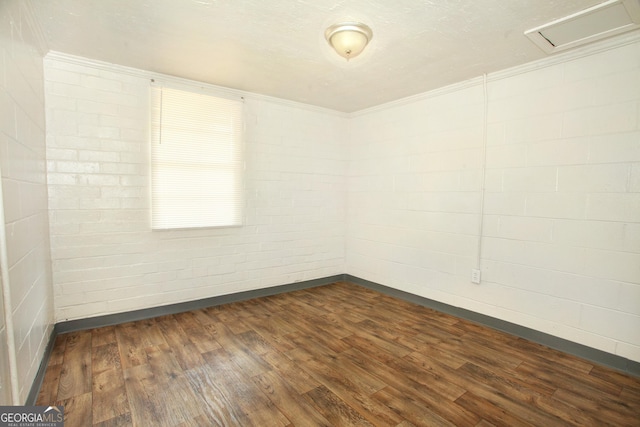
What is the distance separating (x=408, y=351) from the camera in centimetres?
252

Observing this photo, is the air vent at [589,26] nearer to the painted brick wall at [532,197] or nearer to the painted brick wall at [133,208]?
the painted brick wall at [532,197]

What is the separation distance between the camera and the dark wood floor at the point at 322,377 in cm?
177

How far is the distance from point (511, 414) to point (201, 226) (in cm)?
315

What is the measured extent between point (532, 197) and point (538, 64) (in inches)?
46.5

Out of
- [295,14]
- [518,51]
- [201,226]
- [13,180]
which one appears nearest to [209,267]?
[201,226]

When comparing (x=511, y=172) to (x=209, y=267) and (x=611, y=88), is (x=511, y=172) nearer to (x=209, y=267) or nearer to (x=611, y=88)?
(x=611, y=88)

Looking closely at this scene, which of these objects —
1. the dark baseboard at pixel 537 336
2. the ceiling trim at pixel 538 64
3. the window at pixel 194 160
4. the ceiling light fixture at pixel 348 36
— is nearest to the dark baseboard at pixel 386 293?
the dark baseboard at pixel 537 336

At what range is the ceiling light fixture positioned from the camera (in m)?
2.09

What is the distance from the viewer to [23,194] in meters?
1.82

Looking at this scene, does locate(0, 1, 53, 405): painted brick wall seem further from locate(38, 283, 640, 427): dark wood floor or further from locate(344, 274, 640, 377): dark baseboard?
locate(344, 274, 640, 377): dark baseboard

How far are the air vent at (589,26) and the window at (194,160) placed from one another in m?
2.99

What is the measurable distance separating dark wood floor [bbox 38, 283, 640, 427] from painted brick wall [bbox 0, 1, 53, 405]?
44 cm

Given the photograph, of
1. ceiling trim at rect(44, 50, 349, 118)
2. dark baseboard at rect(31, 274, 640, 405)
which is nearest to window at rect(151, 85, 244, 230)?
ceiling trim at rect(44, 50, 349, 118)

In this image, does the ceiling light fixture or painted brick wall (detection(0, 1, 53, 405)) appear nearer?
painted brick wall (detection(0, 1, 53, 405))
